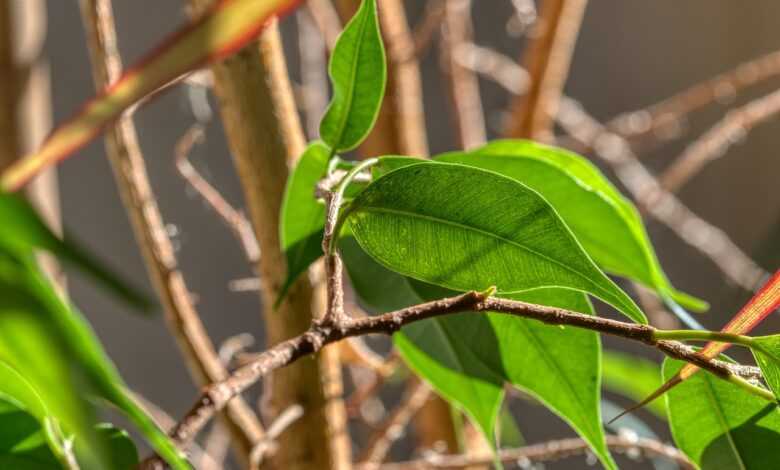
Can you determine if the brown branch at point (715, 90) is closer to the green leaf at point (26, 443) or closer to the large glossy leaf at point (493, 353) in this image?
the large glossy leaf at point (493, 353)

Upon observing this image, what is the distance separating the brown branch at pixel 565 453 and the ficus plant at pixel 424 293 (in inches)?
2.8

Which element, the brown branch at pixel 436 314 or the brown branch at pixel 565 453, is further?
the brown branch at pixel 565 453

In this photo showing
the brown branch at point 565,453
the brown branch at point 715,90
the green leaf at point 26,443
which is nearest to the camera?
the green leaf at point 26,443

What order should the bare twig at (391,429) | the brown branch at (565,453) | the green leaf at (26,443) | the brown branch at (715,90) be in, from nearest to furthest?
1. the green leaf at (26,443)
2. the brown branch at (565,453)
3. the bare twig at (391,429)
4. the brown branch at (715,90)

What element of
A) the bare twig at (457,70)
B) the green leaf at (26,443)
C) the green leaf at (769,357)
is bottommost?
the green leaf at (26,443)

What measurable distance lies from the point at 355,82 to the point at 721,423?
14cm

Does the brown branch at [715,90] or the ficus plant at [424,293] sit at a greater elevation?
the brown branch at [715,90]

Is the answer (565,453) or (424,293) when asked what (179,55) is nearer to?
(424,293)

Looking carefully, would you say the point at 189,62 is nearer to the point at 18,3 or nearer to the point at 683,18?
the point at 18,3

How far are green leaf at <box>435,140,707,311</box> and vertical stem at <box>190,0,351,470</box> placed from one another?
0.10 meters

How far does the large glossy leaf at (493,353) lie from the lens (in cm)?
25

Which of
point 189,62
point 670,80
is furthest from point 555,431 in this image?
point 189,62

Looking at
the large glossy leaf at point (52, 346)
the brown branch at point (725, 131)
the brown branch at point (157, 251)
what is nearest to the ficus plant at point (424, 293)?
the large glossy leaf at point (52, 346)

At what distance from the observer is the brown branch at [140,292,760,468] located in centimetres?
20
